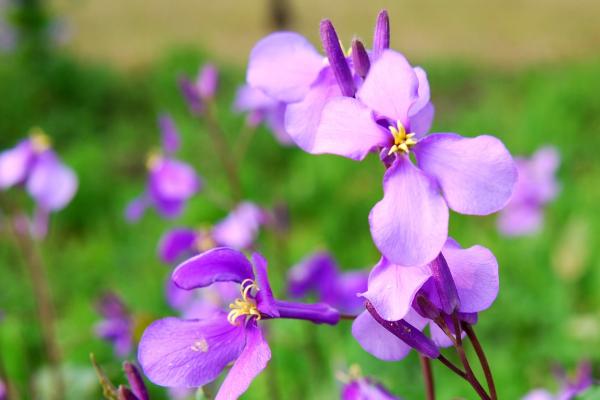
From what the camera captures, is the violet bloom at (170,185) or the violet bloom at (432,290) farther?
the violet bloom at (170,185)

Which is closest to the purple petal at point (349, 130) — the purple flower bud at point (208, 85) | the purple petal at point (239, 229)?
the purple petal at point (239, 229)

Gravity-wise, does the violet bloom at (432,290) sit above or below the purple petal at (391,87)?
below

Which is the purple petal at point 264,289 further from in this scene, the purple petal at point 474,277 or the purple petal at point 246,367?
the purple petal at point 474,277

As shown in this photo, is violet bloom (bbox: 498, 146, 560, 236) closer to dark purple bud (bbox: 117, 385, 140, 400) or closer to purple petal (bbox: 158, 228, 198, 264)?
purple petal (bbox: 158, 228, 198, 264)

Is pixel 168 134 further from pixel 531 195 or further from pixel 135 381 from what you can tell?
pixel 531 195

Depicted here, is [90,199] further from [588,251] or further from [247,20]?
[247,20]

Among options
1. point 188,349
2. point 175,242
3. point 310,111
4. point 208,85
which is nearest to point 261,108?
point 208,85
